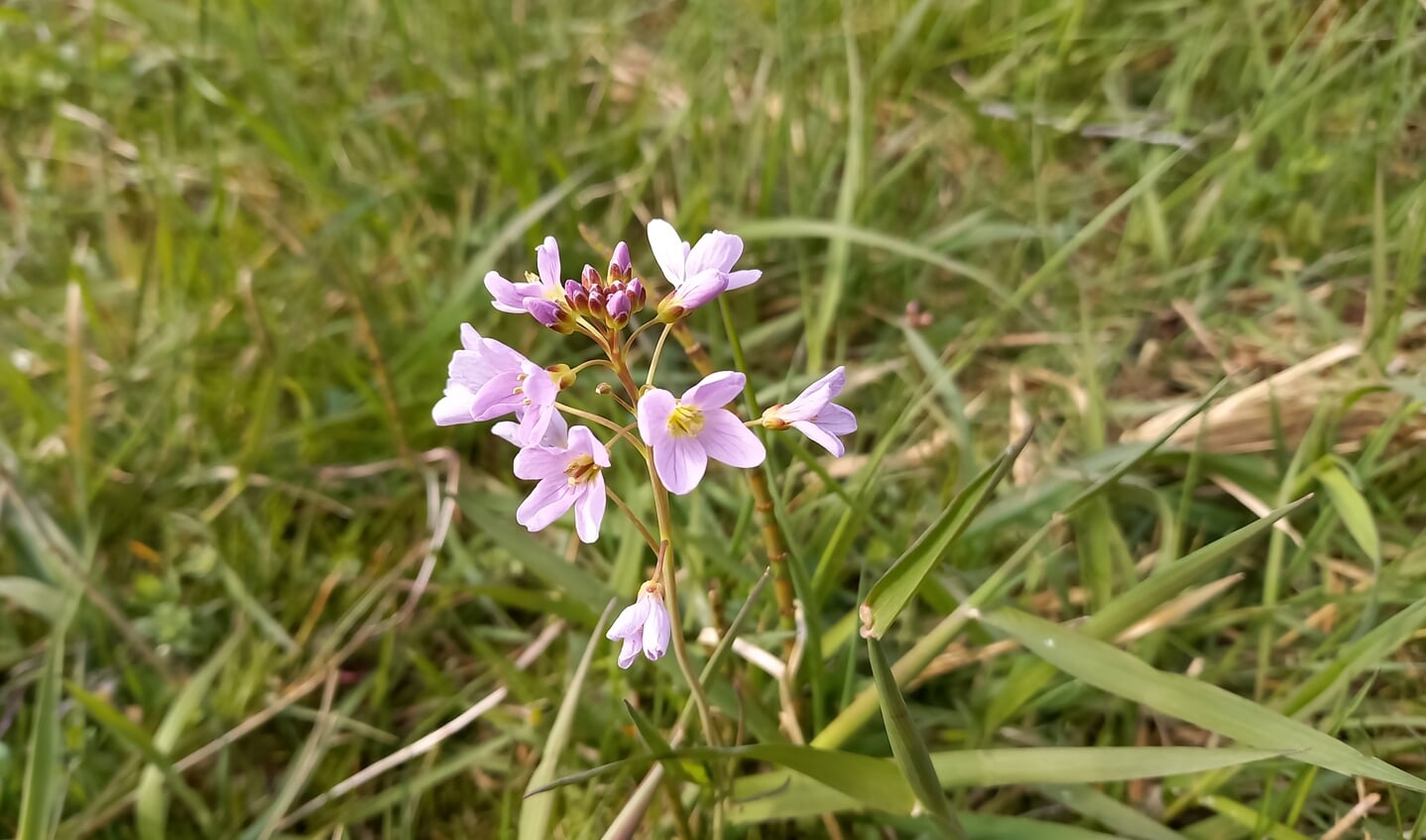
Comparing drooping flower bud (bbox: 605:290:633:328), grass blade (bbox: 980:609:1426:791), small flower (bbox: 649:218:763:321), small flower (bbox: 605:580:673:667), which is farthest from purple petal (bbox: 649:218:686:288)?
grass blade (bbox: 980:609:1426:791)

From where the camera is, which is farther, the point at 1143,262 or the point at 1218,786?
the point at 1143,262

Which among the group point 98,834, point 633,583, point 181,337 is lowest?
point 98,834

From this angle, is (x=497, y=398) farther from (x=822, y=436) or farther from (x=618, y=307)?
(x=822, y=436)

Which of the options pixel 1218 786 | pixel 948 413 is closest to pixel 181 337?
pixel 948 413

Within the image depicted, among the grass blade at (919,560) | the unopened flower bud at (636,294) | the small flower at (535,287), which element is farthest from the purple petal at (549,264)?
the grass blade at (919,560)

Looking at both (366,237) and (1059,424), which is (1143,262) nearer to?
(1059,424)

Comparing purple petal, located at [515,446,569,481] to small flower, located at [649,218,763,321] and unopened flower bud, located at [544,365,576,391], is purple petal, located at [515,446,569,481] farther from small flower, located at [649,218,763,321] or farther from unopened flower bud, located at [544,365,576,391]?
small flower, located at [649,218,763,321]

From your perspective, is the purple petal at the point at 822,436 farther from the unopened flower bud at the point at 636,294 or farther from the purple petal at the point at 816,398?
the unopened flower bud at the point at 636,294
